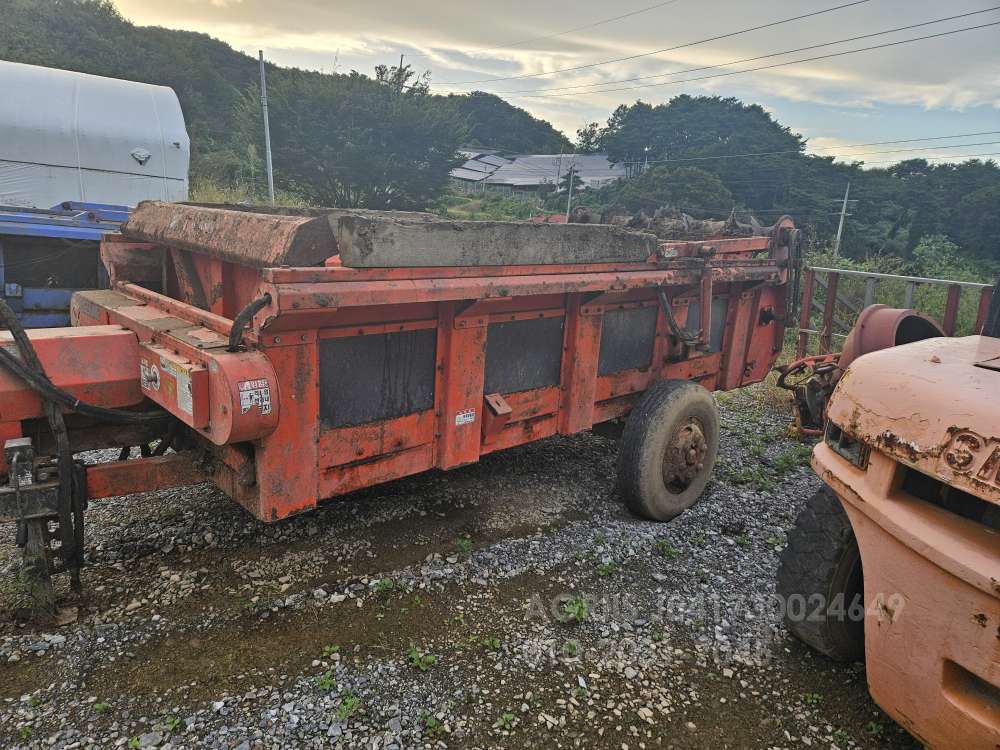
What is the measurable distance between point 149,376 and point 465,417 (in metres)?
1.36

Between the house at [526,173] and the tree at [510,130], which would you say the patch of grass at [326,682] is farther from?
the tree at [510,130]

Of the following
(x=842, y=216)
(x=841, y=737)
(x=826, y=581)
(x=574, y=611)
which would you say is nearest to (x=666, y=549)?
(x=574, y=611)

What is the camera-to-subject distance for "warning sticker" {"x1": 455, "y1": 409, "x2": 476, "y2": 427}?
10.3 feet

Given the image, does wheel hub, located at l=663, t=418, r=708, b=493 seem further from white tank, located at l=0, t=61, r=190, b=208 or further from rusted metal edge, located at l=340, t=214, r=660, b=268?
white tank, located at l=0, t=61, r=190, b=208

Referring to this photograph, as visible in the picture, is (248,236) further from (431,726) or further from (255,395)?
(431,726)

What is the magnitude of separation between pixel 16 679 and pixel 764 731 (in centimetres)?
271

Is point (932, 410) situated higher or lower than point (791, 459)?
higher

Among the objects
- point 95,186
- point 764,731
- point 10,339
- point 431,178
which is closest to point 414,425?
point 10,339

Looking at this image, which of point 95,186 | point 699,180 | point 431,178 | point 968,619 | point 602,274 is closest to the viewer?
point 968,619

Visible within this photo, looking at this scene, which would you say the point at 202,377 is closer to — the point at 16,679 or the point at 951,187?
the point at 16,679

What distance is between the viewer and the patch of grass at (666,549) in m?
3.53

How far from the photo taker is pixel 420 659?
2.59 metres

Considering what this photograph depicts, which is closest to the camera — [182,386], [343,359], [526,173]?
[182,386]

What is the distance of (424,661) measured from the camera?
2.58m
